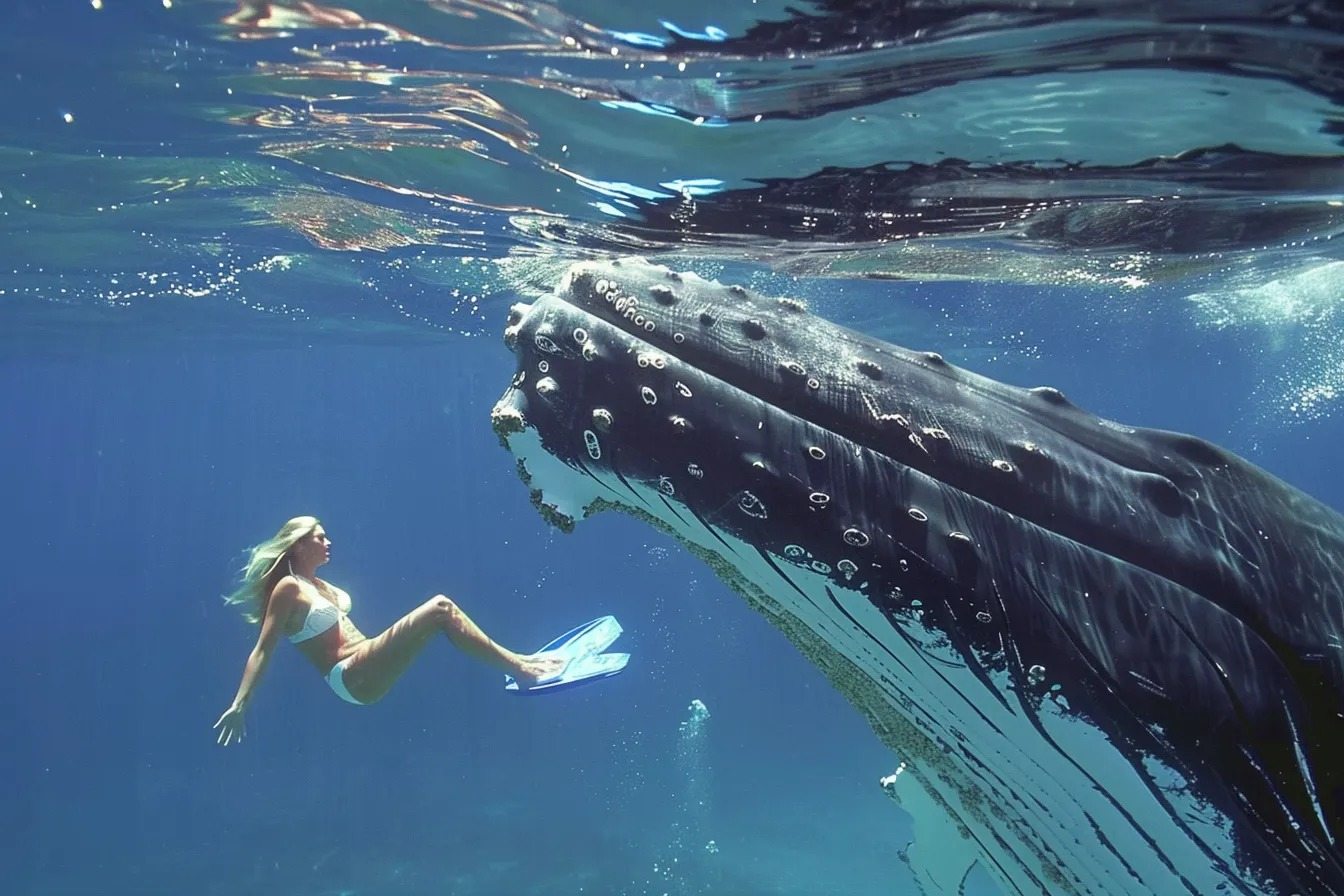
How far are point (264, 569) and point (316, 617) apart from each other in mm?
756

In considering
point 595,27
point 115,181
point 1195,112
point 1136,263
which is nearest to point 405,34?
point 595,27

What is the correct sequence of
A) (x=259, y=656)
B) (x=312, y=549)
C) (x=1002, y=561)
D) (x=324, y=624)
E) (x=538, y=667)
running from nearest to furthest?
(x=1002, y=561)
(x=538, y=667)
(x=259, y=656)
(x=324, y=624)
(x=312, y=549)

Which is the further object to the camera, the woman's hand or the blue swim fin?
the woman's hand

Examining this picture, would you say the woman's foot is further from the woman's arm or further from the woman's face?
the woman's face

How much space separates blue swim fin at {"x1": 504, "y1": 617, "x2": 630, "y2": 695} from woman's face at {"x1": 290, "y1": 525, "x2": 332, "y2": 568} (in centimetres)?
284

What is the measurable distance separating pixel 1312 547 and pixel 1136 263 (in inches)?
558

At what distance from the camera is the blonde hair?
9.17m

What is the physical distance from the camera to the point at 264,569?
9219 mm

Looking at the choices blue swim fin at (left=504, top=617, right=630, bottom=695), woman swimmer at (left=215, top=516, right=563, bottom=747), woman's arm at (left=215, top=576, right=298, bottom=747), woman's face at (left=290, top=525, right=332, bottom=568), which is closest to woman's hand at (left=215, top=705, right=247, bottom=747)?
woman's arm at (left=215, top=576, right=298, bottom=747)

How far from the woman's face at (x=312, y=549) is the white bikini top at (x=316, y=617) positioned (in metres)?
0.20

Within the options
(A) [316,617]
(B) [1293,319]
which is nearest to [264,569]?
(A) [316,617]

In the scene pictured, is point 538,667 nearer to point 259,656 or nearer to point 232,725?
point 232,725

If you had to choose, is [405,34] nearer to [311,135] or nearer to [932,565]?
[311,135]

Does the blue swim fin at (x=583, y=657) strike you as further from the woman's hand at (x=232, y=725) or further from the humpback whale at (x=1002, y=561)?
the humpback whale at (x=1002, y=561)
